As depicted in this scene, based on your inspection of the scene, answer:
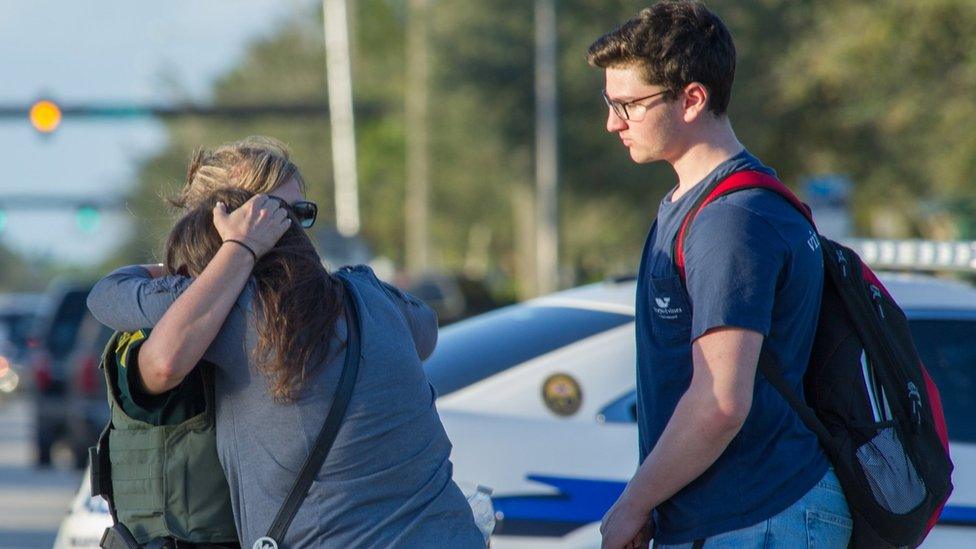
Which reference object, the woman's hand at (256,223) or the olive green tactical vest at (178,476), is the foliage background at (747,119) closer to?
the woman's hand at (256,223)

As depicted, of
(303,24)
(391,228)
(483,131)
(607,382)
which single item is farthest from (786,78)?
(303,24)

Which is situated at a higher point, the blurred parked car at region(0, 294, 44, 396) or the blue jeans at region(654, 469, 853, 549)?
the blue jeans at region(654, 469, 853, 549)

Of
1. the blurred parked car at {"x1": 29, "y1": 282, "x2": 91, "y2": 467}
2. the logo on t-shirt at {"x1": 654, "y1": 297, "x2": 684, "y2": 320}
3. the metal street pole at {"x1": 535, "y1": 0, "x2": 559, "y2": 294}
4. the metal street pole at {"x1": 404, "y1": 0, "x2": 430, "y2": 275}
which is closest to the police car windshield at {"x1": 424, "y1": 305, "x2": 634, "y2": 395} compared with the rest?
the logo on t-shirt at {"x1": 654, "y1": 297, "x2": 684, "y2": 320}

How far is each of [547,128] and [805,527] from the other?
23.6 meters

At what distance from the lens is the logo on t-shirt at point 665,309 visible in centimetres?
283

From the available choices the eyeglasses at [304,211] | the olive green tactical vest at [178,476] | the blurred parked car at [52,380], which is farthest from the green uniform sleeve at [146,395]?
the blurred parked car at [52,380]

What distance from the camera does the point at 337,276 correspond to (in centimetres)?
283

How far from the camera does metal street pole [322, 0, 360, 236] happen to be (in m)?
34.2

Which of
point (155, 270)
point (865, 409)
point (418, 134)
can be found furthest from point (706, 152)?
point (418, 134)

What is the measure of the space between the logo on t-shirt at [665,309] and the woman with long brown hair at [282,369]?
46cm

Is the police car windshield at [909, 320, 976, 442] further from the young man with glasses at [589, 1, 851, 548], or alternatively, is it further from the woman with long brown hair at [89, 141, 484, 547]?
the woman with long brown hair at [89, 141, 484, 547]

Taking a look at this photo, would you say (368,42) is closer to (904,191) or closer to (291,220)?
(904,191)

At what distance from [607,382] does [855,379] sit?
5.64 ft

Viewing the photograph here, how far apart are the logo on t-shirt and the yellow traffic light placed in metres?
23.1
